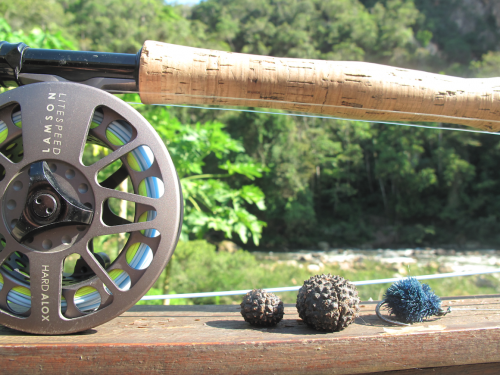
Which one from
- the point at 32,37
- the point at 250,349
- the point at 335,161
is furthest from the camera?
the point at 335,161

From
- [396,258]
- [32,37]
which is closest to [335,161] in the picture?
[396,258]

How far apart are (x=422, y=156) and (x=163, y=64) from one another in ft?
75.9

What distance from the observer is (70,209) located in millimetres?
925

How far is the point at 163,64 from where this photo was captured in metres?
1.14

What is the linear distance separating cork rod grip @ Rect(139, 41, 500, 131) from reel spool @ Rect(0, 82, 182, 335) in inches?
9.5

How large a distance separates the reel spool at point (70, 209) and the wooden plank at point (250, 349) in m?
0.07

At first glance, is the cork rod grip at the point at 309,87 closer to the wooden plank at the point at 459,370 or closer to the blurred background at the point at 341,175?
the wooden plank at the point at 459,370

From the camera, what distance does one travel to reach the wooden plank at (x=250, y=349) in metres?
0.80

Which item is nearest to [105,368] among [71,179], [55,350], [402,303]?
[55,350]

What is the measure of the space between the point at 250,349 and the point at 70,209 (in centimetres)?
53

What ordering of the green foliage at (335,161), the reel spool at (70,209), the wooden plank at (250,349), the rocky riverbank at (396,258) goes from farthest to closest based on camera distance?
the green foliage at (335,161), the rocky riverbank at (396,258), the reel spool at (70,209), the wooden plank at (250,349)

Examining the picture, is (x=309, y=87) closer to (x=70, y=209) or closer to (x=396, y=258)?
(x=70, y=209)

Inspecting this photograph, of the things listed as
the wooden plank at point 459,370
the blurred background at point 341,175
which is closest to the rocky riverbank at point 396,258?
the blurred background at point 341,175

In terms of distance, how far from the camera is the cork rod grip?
1.16 m
